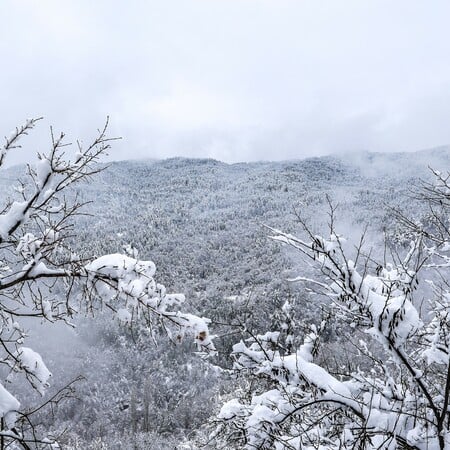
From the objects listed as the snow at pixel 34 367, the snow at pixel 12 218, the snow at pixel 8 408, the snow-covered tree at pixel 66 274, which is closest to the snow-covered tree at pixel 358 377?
the snow-covered tree at pixel 66 274

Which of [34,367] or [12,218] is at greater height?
[12,218]

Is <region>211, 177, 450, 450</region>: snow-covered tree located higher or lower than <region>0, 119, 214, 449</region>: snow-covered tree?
lower

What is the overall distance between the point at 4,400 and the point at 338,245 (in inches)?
103

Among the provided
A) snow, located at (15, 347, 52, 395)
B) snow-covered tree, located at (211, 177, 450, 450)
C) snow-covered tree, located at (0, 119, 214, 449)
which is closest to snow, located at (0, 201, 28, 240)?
snow-covered tree, located at (0, 119, 214, 449)

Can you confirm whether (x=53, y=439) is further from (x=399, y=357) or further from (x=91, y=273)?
(x=399, y=357)

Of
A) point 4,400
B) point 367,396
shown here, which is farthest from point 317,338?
point 4,400

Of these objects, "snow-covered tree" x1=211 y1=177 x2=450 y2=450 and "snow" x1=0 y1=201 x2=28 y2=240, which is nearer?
"snow" x1=0 y1=201 x2=28 y2=240

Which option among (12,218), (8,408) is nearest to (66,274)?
(12,218)

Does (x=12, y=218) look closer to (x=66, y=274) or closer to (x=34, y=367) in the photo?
(x=66, y=274)

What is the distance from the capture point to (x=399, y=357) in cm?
325

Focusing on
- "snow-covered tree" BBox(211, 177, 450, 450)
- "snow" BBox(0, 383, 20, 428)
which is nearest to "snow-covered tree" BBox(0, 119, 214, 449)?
"snow" BBox(0, 383, 20, 428)

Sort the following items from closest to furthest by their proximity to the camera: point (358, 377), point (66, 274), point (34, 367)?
point (66, 274), point (34, 367), point (358, 377)

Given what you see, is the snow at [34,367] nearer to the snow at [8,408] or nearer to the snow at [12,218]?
the snow at [8,408]

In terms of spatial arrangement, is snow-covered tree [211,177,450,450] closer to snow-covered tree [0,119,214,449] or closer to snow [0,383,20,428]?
snow-covered tree [0,119,214,449]
